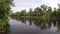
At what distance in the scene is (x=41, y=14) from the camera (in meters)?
3.97

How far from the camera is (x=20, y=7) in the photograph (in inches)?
152

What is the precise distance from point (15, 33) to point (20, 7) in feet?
2.04

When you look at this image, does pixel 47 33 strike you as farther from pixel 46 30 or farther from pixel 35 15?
pixel 35 15

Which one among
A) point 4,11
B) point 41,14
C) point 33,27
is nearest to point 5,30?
point 4,11

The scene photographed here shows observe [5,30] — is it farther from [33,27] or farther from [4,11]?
[33,27]

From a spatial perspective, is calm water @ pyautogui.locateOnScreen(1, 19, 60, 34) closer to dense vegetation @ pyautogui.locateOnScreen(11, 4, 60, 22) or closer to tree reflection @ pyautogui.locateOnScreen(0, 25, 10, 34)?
tree reflection @ pyautogui.locateOnScreen(0, 25, 10, 34)

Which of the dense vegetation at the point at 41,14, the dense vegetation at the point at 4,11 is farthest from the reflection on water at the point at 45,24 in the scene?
the dense vegetation at the point at 4,11

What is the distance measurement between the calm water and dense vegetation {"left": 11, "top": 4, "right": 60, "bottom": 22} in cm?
16

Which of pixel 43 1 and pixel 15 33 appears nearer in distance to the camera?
pixel 15 33

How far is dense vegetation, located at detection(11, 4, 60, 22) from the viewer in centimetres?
389

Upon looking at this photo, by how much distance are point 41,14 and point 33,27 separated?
41 centimetres

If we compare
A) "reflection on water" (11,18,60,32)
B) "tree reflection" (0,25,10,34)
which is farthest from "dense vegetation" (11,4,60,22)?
"tree reflection" (0,25,10,34)

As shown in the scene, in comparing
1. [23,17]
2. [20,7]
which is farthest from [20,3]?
[23,17]

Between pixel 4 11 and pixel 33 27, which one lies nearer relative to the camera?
pixel 4 11
